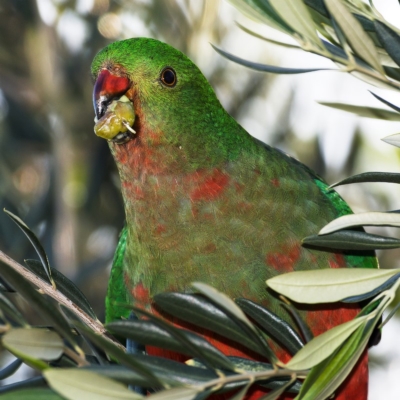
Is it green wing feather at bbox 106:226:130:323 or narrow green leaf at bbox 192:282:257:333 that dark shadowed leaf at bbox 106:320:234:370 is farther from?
green wing feather at bbox 106:226:130:323

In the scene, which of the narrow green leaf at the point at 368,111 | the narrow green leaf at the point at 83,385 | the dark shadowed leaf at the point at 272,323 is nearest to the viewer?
the narrow green leaf at the point at 83,385

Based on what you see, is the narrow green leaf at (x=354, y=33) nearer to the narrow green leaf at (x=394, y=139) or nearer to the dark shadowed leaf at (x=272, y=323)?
the narrow green leaf at (x=394, y=139)

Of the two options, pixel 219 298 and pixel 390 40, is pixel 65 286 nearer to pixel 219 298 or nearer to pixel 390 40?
pixel 219 298

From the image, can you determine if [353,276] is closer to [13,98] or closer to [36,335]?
[36,335]

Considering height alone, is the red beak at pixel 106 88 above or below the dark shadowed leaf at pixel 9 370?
above

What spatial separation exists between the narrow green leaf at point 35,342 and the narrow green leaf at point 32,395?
0.17 ft

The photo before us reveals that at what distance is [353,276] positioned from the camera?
1307mm

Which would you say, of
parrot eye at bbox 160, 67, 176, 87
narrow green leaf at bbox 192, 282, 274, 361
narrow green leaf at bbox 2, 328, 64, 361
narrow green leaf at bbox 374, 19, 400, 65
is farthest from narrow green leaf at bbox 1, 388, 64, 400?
parrot eye at bbox 160, 67, 176, 87

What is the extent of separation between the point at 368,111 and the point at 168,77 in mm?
644

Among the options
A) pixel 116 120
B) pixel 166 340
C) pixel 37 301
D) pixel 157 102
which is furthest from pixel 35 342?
pixel 157 102

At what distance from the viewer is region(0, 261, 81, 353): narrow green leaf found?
42.0 inches

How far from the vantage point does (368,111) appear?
5.24ft

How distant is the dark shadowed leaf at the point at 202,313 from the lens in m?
1.23

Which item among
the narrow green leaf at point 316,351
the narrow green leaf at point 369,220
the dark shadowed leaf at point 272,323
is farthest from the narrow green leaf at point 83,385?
the narrow green leaf at point 369,220
